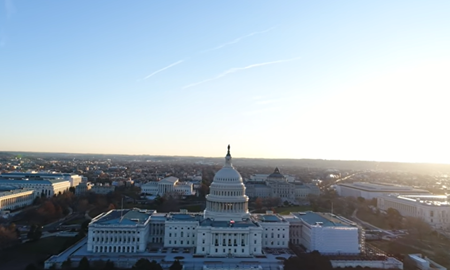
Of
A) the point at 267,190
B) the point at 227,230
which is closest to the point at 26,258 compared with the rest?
the point at 227,230

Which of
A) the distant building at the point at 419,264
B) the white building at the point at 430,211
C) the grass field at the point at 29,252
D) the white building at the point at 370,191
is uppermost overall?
the white building at the point at 370,191

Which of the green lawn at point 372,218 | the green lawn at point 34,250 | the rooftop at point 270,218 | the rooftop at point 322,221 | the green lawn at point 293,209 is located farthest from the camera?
the green lawn at point 293,209

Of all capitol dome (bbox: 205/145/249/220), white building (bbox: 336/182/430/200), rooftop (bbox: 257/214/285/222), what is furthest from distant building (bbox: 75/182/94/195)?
white building (bbox: 336/182/430/200)

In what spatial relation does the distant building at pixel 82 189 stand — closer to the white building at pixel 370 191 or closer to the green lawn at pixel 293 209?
the green lawn at pixel 293 209

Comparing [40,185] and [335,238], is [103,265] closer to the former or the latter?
[335,238]

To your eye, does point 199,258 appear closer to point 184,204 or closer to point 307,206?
point 184,204

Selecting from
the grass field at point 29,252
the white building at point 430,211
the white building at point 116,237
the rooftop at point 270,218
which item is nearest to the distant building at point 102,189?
the grass field at point 29,252

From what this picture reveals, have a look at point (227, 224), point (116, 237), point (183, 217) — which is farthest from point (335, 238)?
point (116, 237)

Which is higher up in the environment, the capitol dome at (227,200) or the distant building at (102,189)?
the capitol dome at (227,200)
